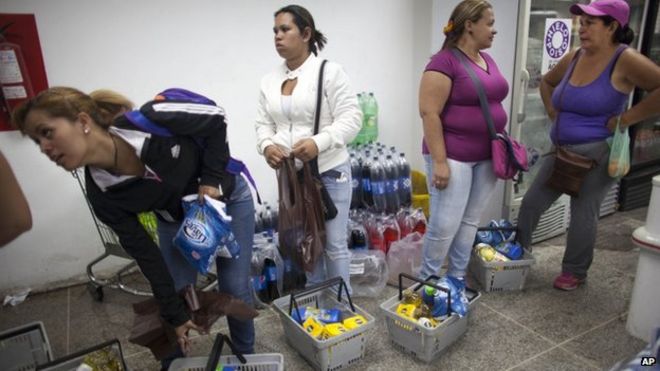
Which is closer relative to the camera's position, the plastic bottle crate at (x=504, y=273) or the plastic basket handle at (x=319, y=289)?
the plastic basket handle at (x=319, y=289)

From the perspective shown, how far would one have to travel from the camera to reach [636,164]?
389 centimetres

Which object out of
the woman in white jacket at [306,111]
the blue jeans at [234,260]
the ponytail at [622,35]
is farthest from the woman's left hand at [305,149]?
the ponytail at [622,35]

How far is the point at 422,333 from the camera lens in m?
1.91

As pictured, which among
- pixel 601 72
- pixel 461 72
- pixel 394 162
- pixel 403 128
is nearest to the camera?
pixel 461 72

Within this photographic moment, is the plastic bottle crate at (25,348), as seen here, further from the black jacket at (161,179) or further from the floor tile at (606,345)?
the floor tile at (606,345)

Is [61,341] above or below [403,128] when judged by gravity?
below

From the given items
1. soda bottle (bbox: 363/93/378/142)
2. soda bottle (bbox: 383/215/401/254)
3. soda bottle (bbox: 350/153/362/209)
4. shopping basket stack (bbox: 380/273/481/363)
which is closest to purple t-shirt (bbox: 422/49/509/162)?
shopping basket stack (bbox: 380/273/481/363)

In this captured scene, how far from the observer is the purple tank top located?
2.15 m

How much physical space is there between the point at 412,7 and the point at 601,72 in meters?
1.69

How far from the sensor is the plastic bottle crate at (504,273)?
8.30 feet

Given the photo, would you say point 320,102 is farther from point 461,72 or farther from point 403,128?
A: point 403,128

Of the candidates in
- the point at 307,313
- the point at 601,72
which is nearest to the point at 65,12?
the point at 307,313

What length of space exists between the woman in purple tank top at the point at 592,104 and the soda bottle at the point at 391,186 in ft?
3.07

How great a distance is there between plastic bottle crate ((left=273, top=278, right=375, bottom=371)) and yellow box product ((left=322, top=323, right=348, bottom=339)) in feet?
0.13
